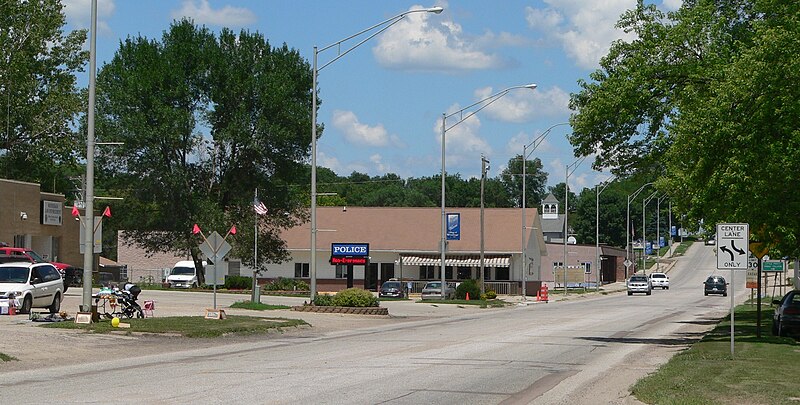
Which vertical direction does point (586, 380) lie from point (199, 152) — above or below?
below

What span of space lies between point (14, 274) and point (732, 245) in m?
21.7

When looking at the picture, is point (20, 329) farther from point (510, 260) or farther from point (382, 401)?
point (510, 260)

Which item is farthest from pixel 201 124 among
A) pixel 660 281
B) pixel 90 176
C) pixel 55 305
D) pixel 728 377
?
pixel 728 377

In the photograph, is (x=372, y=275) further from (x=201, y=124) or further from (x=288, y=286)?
(x=201, y=124)

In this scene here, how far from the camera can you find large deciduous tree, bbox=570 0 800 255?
24.2 meters

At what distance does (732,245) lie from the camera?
72.8 feet

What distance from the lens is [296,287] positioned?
68.1m

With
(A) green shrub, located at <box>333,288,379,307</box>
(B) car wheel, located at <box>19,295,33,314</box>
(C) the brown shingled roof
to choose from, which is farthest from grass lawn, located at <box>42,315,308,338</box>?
(C) the brown shingled roof

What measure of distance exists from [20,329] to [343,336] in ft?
29.2

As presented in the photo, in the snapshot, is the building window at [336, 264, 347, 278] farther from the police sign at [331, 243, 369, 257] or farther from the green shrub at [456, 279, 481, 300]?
the green shrub at [456, 279, 481, 300]

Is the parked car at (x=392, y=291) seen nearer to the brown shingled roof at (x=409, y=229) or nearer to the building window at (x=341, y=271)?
the brown shingled roof at (x=409, y=229)

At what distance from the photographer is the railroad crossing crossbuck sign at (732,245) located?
22062 millimetres

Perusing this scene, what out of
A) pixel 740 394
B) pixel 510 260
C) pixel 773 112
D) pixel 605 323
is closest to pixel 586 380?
pixel 740 394

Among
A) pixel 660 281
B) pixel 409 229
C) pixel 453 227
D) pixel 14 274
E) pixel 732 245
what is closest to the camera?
pixel 732 245
